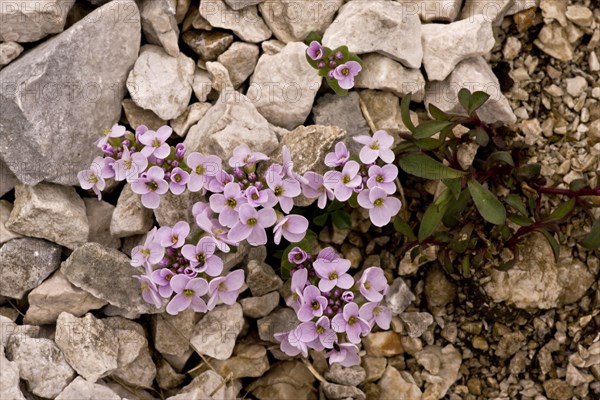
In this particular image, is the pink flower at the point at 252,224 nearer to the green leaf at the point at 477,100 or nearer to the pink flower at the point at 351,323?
the pink flower at the point at 351,323

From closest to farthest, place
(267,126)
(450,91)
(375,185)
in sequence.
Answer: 1. (375,185)
2. (267,126)
3. (450,91)

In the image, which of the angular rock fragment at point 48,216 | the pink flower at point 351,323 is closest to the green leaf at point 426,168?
the pink flower at point 351,323

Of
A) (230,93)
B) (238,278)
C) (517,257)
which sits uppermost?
(230,93)

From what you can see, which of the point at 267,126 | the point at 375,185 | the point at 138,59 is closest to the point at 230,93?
the point at 267,126

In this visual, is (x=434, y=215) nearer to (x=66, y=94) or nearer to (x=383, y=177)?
(x=383, y=177)

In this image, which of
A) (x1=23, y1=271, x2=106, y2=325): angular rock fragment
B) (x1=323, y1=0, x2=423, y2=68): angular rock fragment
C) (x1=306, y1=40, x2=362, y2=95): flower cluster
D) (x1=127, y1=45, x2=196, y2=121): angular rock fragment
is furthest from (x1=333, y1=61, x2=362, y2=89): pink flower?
(x1=23, y1=271, x2=106, y2=325): angular rock fragment

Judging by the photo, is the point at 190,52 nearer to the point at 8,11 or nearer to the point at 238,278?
the point at 8,11

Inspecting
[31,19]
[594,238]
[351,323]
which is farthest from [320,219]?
[31,19]

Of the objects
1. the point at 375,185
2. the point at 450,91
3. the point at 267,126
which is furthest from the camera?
the point at 450,91
